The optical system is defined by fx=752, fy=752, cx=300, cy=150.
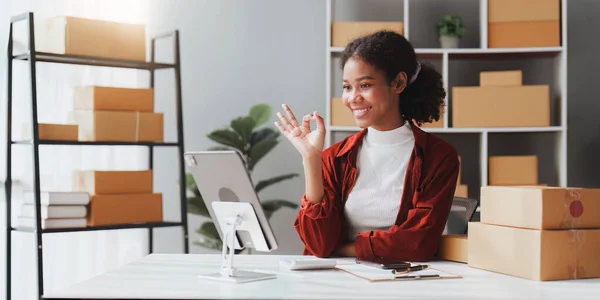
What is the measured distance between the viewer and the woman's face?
2398mm

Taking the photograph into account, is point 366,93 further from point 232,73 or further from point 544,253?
point 232,73

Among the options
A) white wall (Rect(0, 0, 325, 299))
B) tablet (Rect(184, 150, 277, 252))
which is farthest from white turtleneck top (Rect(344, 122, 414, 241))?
white wall (Rect(0, 0, 325, 299))

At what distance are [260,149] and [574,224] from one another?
2.53 m

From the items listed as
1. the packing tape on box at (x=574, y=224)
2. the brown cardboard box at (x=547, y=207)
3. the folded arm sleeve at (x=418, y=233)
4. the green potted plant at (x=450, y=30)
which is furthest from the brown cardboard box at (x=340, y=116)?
the packing tape on box at (x=574, y=224)

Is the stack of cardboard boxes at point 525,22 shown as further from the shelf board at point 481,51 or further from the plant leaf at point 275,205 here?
the plant leaf at point 275,205

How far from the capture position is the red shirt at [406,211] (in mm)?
2240

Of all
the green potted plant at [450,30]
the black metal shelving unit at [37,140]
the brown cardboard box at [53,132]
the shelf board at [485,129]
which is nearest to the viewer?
the black metal shelving unit at [37,140]

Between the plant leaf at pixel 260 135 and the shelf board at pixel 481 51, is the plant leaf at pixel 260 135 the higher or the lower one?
the lower one

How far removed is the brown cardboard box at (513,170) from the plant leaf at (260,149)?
122 centimetres

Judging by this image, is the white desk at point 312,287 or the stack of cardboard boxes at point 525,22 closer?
the white desk at point 312,287

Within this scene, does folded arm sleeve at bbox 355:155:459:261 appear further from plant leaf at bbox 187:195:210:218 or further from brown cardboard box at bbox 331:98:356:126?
plant leaf at bbox 187:195:210:218

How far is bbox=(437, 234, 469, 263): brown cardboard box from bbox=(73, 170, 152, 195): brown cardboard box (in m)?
1.91

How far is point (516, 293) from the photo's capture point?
1664 mm

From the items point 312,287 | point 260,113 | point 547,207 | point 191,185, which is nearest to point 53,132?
point 191,185
